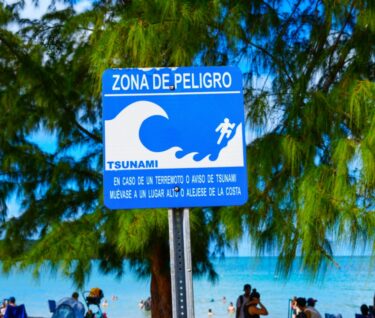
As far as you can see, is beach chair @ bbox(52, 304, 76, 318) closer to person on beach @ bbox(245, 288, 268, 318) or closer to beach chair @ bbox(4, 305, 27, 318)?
person on beach @ bbox(245, 288, 268, 318)

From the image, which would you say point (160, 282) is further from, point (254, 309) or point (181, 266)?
point (181, 266)

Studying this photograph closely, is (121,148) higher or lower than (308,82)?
lower

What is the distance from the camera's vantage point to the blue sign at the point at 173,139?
1.25 meters

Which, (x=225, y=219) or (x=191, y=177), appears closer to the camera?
(x=191, y=177)

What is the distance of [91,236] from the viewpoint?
480cm

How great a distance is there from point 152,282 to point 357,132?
2720mm

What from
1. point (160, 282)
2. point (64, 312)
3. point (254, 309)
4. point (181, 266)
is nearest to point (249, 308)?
point (254, 309)

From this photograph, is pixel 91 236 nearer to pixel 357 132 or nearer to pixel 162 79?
pixel 357 132

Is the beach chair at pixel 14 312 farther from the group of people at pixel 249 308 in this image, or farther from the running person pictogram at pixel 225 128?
the running person pictogram at pixel 225 128

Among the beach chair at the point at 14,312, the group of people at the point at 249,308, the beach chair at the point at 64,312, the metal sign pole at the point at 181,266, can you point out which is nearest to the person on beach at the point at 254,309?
the group of people at the point at 249,308

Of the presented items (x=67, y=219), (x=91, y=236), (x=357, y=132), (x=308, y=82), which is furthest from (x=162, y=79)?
(x=67, y=219)

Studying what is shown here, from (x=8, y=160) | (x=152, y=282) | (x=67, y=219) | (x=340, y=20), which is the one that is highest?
(x=340, y=20)

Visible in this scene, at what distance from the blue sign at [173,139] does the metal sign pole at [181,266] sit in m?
0.04

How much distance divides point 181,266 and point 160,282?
452 cm
